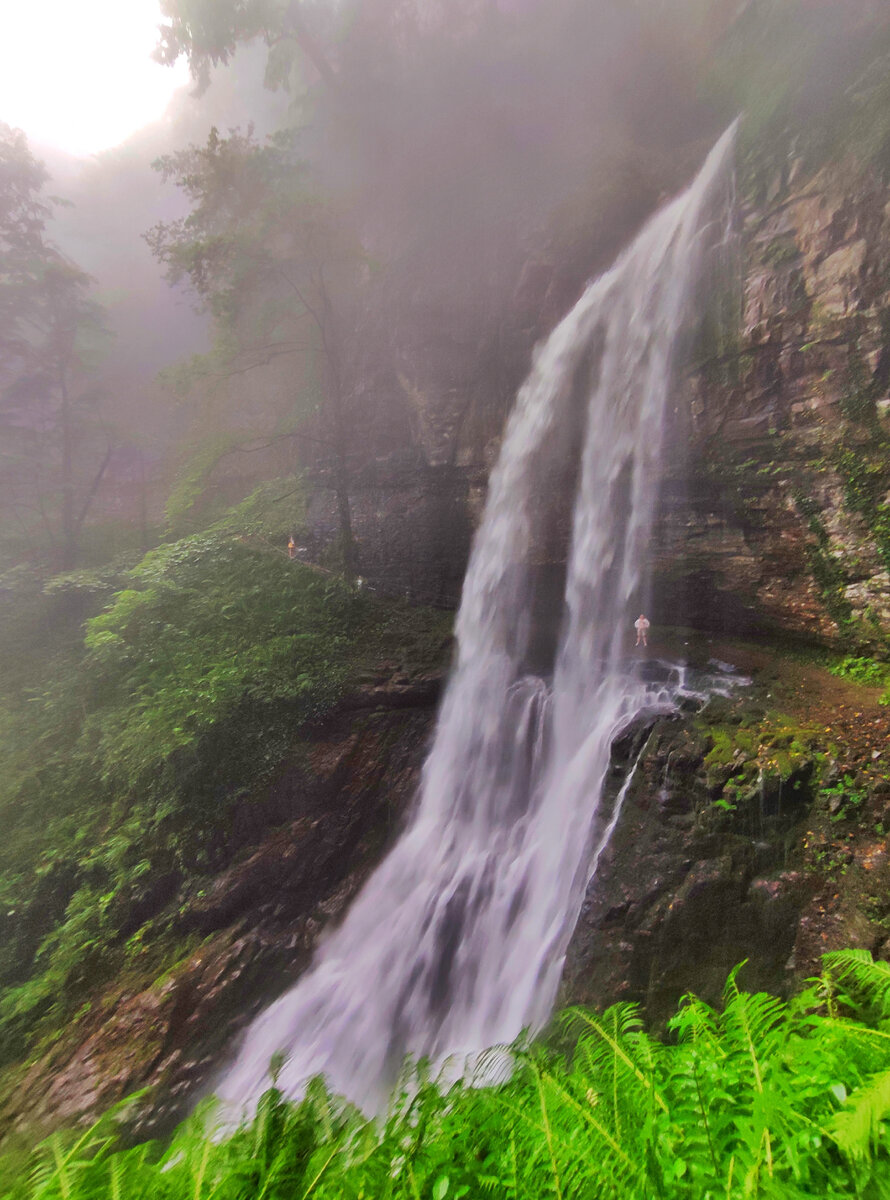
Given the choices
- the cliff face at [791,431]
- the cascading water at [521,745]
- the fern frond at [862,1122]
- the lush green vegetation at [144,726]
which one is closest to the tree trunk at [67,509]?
the lush green vegetation at [144,726]

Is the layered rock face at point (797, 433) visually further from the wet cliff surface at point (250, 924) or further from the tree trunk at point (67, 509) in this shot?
the tree trunk at point (67, 509)

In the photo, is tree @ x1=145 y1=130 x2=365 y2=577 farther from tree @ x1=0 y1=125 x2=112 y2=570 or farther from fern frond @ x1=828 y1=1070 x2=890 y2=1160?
fern frond @ x1=828 y1=1070 x2=890 y2=1160

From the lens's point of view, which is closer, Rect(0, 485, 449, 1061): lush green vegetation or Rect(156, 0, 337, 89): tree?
Rect(0, 485, 449, 1061): lush green vegetation

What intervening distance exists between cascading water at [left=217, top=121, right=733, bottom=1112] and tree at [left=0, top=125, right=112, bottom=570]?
12.0 m

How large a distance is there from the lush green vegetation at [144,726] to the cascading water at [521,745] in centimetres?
162

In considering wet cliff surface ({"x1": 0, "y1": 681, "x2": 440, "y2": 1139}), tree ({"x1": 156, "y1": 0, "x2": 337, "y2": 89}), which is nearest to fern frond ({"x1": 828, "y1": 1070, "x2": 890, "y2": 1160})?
wet cliff surface ({"x1": 0, "y1": 681, "x2": 440, "y2": 1139})

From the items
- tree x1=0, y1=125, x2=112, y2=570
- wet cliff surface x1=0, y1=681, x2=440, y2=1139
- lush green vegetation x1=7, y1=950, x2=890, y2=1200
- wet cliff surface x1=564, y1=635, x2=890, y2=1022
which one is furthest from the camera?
tree x1=0, y1=125, x2=112, y2=570

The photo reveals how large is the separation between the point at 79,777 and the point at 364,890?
4.41 meters

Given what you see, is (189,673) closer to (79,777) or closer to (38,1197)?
(79,777)

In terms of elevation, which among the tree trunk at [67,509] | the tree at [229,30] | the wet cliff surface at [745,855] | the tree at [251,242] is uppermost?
the tree at [229,30]

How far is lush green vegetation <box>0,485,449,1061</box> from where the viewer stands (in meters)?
6.01

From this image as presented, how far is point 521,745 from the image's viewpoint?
25.3ft

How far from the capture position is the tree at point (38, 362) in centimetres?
1206

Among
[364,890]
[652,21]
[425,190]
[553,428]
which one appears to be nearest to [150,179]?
[425,190]
